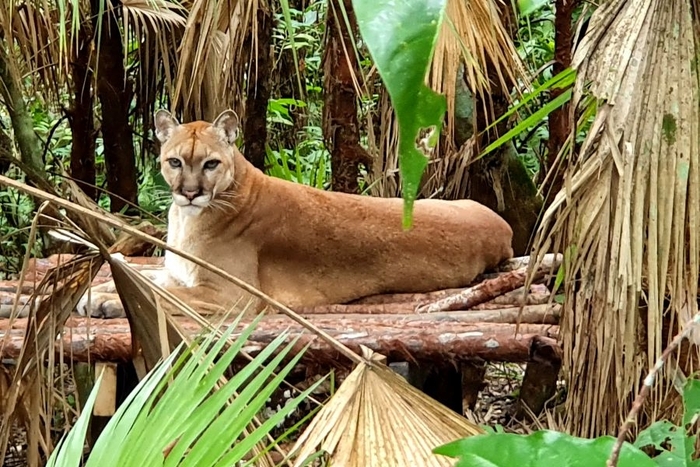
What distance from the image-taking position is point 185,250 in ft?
13.4

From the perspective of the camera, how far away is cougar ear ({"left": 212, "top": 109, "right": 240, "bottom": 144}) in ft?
13.3

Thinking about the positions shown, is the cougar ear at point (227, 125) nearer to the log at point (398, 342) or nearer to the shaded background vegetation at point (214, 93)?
the shaded background vegetation at point (214, 93)

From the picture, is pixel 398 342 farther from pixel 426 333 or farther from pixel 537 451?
pixel 537 451

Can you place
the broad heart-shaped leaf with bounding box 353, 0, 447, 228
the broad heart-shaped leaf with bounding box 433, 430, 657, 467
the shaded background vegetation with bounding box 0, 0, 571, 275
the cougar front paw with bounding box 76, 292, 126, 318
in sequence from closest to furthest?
1. the broad heart-shaped leaf with bounding box 353, 0, 447, 228
2. the broad heart-shaped leaf with bounding box 433, 430, 657, 467
3. the cougar front paw with bounding box 76, 292, 126, 318
4. the shaded background vegetation with bounding box 0, 0, 571, 275

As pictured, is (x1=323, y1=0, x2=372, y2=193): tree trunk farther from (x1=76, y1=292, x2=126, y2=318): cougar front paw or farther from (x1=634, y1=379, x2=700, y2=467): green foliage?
(x1=634, y1=379, x2=700, y2=467): green foliage

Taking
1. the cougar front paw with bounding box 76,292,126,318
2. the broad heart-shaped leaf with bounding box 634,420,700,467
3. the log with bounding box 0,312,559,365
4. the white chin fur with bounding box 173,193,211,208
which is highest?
the broad heart-shaped leaf with bounding box 634,420,700,467

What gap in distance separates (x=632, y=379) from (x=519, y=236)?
3.49 metres

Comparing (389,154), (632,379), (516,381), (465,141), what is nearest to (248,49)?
(389,154)

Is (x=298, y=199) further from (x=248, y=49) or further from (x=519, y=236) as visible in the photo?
(x=519, y=236)

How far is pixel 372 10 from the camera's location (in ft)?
1.27

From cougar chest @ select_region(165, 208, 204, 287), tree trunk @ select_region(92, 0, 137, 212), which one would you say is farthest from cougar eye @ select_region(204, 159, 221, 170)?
tree trunk @ select_region(92, 0, 137, 212)

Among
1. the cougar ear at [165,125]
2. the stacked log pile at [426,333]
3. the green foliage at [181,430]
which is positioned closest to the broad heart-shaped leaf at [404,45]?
the green foliage at [181,430]

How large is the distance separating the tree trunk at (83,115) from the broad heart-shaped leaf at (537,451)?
4777 mm

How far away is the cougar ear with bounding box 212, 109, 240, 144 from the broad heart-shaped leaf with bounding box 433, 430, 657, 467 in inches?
123
